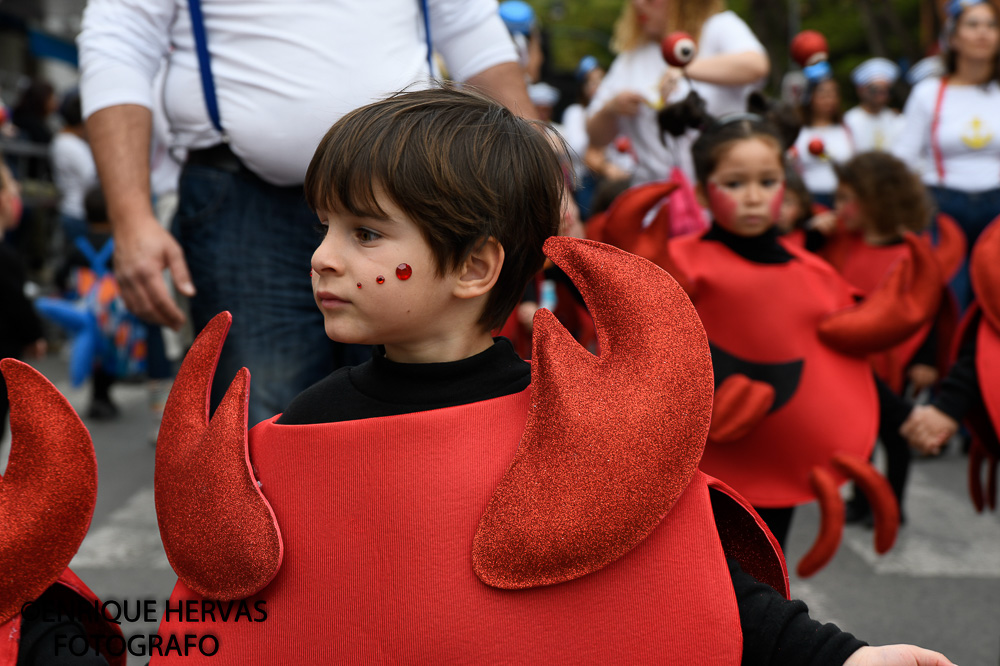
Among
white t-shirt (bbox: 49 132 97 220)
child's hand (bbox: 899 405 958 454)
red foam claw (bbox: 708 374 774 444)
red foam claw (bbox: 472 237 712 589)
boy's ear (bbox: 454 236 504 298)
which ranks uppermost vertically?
boy's ear (bbox: 454 236 504 298)

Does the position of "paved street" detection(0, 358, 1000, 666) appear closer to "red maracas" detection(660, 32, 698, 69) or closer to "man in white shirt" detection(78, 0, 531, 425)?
"man in white shirt" detection(78, 0, 531, 425)

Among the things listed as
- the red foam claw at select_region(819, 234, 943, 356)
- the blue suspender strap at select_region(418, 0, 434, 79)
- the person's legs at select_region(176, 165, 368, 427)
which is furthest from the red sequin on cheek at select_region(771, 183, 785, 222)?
the person's legs at select_region(176, 165, 368, 427)

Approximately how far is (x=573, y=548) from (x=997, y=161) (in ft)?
16.1

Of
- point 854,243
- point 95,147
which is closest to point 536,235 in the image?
point 95,147

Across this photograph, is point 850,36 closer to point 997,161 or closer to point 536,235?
point 997,161

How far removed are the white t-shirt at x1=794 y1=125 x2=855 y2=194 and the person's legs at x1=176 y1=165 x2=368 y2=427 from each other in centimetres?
448

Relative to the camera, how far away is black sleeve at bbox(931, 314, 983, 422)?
2.87 meters

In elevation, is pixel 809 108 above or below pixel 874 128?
above

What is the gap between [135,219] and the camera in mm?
2287

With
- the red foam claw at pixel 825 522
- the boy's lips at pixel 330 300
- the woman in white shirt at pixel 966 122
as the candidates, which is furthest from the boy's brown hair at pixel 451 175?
the woman in white shirt at pixel 966 122

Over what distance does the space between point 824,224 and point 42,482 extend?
160 inches

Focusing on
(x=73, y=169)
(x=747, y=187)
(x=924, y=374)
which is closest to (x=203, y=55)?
(x=747, y=187)

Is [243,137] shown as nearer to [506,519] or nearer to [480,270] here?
[480,270]

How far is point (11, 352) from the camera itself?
12.8 ft
